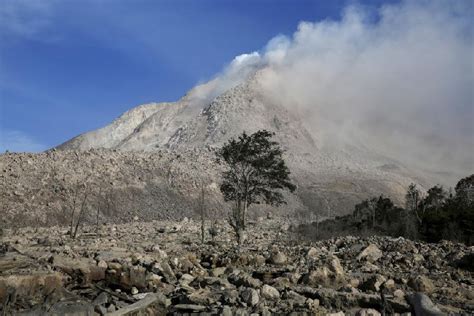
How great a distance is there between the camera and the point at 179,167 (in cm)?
6619

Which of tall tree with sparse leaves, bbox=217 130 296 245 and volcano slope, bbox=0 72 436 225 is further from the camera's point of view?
volcano slope, bbox=0 72 436 225

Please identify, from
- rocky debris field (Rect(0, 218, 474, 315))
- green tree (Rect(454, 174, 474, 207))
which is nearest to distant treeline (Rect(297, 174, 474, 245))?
green tree (Rect(454, 174, 474, 207))

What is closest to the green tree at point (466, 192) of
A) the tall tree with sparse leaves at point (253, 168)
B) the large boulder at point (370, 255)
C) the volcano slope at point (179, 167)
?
the volcano slope at point (179, 167)

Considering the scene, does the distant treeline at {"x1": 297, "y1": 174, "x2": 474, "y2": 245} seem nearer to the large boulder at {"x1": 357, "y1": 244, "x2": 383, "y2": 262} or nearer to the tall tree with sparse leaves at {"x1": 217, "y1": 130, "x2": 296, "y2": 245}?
the tall tree with sparse leaves at {"x1": 217, "y1": 130, "x2": 296, "y2": 245}

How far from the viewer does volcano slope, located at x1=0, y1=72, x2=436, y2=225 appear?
49906 mm

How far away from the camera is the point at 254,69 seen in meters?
155

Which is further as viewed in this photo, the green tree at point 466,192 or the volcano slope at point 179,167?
the volcano slope at point 179,167

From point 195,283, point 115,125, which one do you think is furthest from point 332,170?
point 195,283

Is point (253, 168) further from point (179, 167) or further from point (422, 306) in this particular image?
point (179, 167)

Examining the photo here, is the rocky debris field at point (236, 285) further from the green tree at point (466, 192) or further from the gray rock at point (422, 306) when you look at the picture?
the green tree at point (466, 192)

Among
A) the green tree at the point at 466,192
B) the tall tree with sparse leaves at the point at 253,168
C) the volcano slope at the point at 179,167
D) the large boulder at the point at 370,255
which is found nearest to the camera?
the large boulder at the point at 370,255

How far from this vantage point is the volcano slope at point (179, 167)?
4991cm

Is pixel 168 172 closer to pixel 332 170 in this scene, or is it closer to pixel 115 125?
pixel 332 170

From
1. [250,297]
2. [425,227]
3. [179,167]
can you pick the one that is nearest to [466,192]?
[425,227]
